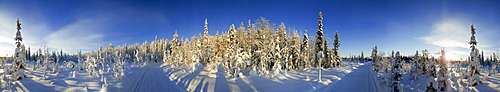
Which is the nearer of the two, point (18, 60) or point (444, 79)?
point (444, 79)

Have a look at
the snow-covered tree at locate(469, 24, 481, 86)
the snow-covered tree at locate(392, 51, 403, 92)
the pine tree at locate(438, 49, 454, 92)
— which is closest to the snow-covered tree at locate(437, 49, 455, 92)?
the pine tree at locate(438, 49, 454, 92)

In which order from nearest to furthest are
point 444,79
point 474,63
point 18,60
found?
point 444,79, point 474,63, point 18,60

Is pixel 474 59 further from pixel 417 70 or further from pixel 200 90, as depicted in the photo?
pixel 200 90

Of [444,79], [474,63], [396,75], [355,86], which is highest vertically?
[474,63]

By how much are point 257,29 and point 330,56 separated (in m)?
19.4

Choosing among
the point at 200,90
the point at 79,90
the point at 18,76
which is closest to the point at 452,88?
the point at 200,90

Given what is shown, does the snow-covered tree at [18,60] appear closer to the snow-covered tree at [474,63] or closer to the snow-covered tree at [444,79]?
the snow-covered tree at [444,79]

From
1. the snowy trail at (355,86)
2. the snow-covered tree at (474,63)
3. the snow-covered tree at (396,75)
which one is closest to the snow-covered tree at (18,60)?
the snowy trail at (355,86)

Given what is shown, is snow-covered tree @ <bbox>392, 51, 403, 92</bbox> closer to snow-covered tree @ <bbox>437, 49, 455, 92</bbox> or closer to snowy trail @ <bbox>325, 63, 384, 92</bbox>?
snowy trail @ <bbox>325, 63, 384, 92</bbox>

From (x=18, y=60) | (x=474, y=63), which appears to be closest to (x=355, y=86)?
(x=474, y=63)

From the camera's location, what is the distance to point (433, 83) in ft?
33.8

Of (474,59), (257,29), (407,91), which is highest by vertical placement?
(257,29)

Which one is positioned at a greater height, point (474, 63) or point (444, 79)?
point (474, 63)

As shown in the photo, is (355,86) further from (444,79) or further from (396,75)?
(444,79)
